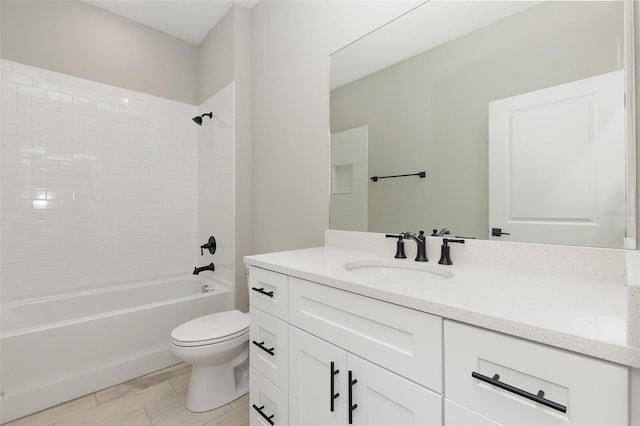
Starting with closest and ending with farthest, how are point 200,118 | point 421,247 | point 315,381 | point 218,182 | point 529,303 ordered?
point 529,303
point 315,381
point 421,247
point 218,182
point 200,118

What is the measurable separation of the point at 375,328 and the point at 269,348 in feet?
1.98

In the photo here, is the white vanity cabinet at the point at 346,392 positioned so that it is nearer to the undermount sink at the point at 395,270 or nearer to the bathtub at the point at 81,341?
the undermount sink at the point at 395,270

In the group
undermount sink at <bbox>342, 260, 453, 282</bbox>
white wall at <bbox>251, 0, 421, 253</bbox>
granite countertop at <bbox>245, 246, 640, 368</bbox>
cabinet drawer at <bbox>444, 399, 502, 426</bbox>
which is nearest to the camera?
granite countertop at <bbox>245, 246, 640, 368</bbox>

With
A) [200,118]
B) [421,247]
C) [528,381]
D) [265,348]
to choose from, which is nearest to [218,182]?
[200,118]

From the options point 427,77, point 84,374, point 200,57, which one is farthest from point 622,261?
point 200,57

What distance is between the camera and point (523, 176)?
1.02 meters

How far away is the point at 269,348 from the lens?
48.1 inches

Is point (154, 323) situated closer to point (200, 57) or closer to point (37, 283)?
point (37, 283)

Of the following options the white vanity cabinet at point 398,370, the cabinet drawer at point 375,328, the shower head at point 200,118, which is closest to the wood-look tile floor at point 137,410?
the white vanity cabinet at point 398,370

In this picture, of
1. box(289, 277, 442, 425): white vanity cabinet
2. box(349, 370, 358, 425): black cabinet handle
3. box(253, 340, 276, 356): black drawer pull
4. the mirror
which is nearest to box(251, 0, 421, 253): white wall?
the mirror

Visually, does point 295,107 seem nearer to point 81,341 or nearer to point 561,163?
point 561,163

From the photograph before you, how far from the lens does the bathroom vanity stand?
50 centimetres

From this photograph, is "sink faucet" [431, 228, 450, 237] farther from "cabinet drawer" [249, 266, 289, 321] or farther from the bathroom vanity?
"cabinet drawer" [249, 266, 289, 321]

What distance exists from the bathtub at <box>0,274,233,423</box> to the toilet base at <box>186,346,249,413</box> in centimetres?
55
